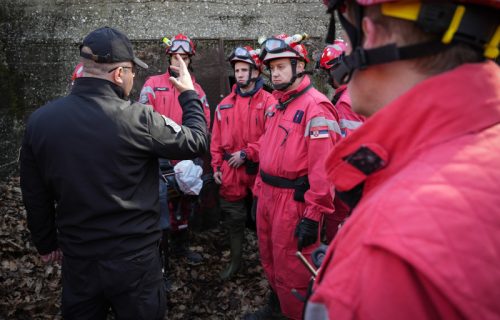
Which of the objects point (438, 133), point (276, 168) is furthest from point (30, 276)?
point (438, 133)

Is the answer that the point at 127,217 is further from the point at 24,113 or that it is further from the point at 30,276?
the point at 24,113

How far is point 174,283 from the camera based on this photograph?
4.99 metres

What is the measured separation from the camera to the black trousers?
8.52 ft

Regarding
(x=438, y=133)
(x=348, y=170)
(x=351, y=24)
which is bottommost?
(x=348, y=170)

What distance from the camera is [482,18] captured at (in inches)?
42.2

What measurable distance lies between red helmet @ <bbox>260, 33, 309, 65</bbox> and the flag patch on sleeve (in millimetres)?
1060

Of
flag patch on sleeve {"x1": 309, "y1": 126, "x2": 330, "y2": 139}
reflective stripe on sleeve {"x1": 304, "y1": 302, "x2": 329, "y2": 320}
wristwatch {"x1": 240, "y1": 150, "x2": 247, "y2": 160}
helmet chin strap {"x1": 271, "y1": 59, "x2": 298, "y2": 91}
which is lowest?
wristwatch {"x1": 240, "y1": 150, "x2": 247, "y2": 160}

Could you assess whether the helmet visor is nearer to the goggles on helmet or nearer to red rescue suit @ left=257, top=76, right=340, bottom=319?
red rescue suit @ left=257, top=76, right=340, bottom=319

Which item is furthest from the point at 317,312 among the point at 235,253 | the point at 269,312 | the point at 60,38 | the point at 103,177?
the point at 60,38

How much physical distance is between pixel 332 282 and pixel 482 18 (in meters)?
0.88

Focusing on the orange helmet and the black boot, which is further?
the black boot

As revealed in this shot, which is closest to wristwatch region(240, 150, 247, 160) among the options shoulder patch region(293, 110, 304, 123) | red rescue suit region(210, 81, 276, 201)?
red rescue suit region(210, 81, 276, 201)

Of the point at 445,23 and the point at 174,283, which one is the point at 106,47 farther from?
the point at 174,283

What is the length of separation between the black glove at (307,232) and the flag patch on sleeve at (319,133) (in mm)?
778
